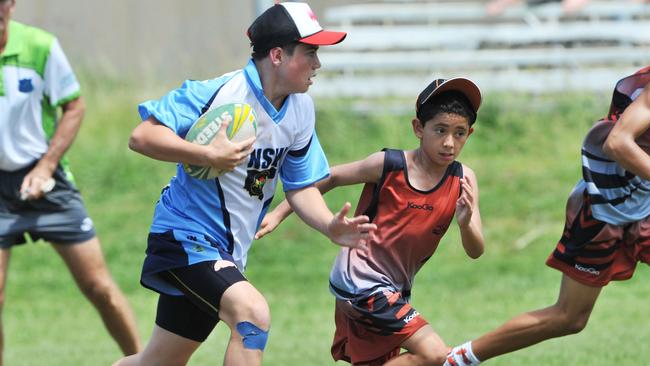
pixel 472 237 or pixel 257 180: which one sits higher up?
pixel 257 180

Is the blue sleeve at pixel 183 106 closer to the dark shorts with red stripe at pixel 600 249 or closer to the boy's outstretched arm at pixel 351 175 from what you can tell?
the boy's outstretched arm at pixel 351 175

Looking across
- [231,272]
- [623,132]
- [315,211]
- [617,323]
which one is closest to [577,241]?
[623,132]

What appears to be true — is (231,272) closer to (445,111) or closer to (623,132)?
(445,111)

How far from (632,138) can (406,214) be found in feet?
3.89

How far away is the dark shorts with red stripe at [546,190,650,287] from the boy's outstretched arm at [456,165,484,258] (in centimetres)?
82

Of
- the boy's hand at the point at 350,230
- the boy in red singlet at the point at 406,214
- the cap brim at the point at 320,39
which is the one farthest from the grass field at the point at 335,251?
the cap brim at the point at 320,39

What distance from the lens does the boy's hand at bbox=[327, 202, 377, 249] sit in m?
5.32

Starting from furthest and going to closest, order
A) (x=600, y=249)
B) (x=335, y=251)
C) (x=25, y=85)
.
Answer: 1. (x=335, y=251)
2. (x=25, y=85)
3. (x=600, y=249)

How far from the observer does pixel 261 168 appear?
5660 mm

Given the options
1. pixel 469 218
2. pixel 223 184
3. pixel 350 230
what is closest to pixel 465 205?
pixel 469 218

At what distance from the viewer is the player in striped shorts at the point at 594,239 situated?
6.40 m

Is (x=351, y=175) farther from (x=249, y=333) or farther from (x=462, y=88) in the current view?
(x=249, y=333)

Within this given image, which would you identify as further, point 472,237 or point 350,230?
point 472,237

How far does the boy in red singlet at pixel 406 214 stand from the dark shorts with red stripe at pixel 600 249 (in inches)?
31.2
